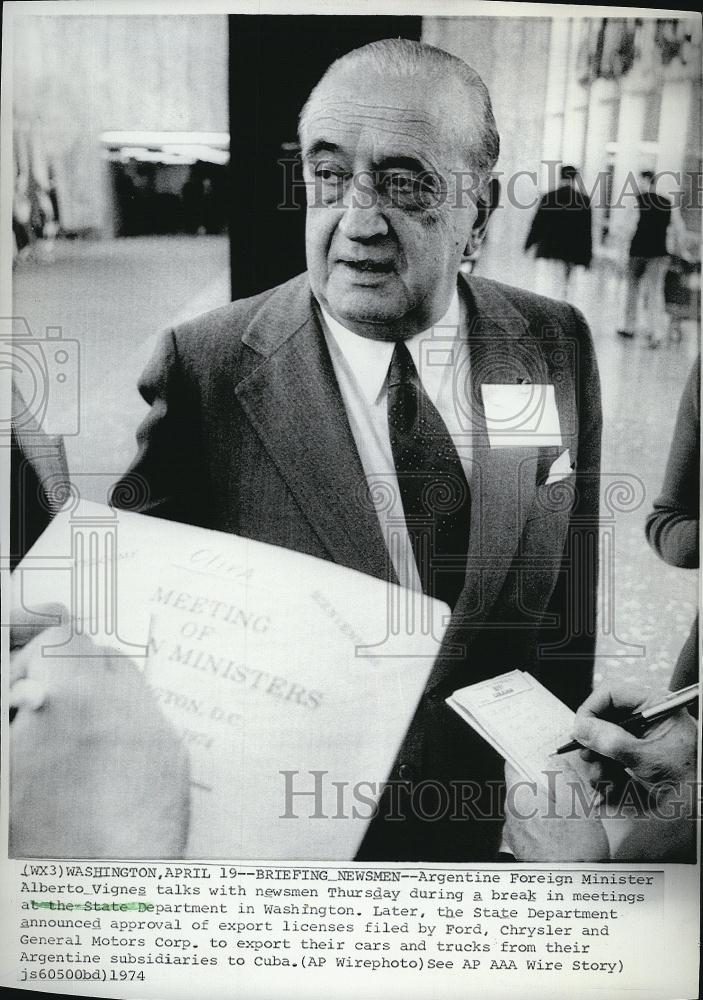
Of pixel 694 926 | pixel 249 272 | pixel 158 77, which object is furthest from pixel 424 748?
pixel 158 77

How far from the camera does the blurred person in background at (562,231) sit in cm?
232

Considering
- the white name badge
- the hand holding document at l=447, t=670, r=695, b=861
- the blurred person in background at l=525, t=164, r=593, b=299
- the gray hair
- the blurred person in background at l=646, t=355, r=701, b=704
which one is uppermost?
the gray hair

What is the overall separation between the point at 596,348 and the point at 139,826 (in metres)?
1.45

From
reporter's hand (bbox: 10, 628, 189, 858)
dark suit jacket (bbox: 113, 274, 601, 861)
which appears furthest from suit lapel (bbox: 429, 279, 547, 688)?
reporter's hand (bbox: 10, 628, 189, 858)

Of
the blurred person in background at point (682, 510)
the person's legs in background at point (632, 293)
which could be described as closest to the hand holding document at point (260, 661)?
the blurred person in background at point (682, 510)

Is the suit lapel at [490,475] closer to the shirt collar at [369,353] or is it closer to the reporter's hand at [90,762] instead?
the shirt collar at [369,353]

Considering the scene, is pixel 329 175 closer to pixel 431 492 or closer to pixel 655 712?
pixel 431 492

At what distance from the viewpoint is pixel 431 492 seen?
2309mm

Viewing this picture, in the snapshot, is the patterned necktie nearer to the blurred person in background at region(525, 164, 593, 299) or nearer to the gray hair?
the blurred person in background at region(525, 164, 593, 299)

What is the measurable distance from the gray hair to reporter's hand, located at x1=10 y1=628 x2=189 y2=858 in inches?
49.9

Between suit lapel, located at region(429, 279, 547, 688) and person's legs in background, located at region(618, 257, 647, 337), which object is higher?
person's legs in background, located at region(618, 257, 647, 337)

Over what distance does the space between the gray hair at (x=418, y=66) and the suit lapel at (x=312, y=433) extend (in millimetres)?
449

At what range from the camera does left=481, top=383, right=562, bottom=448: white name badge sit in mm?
2324

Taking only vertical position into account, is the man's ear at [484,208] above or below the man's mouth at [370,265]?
above
